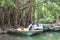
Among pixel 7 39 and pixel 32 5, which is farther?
pixel 32 5

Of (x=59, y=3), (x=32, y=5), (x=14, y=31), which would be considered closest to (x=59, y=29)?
(x=59, y=3)

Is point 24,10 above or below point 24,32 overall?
above

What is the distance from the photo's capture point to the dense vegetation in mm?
15117

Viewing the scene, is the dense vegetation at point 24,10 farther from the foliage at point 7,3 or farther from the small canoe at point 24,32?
the small canoe at point 24,32

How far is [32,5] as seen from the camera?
51.9 feet

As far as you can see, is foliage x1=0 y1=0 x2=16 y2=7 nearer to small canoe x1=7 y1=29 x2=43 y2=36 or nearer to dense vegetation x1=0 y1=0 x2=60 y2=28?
dense vegetation x1=0 y1=0 x2=60 y2=28

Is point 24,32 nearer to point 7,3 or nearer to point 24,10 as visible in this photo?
point 7,3

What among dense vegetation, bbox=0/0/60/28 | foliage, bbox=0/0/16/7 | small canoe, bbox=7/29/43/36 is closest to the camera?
small canoe, bbox=7/29/43/36

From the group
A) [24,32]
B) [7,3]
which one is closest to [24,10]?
[7,3]

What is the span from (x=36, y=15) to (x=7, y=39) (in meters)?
6.27

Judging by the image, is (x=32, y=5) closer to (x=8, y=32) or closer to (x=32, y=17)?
(x=32, y=17)

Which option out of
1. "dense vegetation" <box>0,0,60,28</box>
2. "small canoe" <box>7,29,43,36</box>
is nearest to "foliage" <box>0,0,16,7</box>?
"dense vegetation" <box>0,0,60,28</box>

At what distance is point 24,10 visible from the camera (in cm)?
1617

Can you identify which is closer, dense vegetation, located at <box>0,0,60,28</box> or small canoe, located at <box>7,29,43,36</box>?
small canoe, located at <box>7,29,43,36</box>
